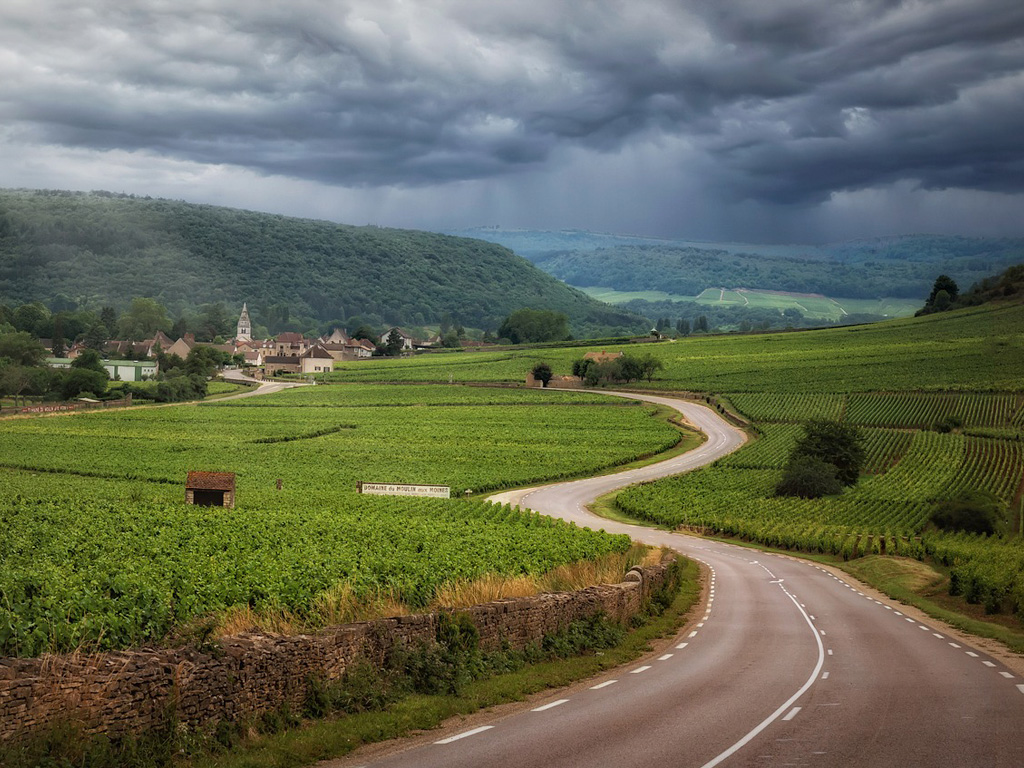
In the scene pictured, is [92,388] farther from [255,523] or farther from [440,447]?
[255,523]

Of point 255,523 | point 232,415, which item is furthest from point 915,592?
point 232,415

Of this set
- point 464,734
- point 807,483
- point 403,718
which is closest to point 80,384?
point 807,483

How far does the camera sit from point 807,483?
2793 inches

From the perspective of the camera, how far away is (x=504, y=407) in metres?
119

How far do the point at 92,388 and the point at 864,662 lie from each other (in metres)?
118

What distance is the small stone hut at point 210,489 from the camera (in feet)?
153

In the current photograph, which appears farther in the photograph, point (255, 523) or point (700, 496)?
point (700, 496)

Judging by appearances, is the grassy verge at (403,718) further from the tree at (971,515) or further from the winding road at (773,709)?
the tree at (971,515)

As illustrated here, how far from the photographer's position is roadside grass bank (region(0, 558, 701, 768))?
11.2 m

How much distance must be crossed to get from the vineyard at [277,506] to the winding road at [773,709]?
4.83 m

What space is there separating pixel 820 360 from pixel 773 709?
134180 mm

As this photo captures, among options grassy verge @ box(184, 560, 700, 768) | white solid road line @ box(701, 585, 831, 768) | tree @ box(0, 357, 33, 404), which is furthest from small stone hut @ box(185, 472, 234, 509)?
tree @ box(0, 357, 33, 404)

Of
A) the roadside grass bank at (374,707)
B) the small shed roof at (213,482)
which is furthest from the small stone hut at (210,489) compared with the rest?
the roadside grass bank at (374,707)

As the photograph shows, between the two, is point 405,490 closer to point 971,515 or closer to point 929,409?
point 971,515
